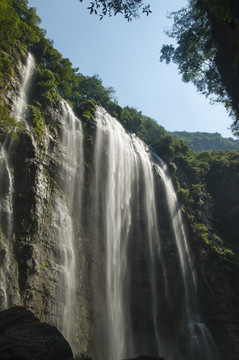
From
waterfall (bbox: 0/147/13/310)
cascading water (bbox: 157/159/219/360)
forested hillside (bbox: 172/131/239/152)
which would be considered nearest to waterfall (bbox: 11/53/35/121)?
waterfall (bbox: 0/147/13/310)

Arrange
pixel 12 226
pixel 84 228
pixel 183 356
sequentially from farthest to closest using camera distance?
pixel 183 356, pixel 84 228, pixel 12 226

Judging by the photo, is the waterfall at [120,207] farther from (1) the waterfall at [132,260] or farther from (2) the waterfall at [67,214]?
(2) the waterfall at [67,214]

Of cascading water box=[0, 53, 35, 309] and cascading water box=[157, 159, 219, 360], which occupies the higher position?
cascading water box=[0, 53, 35, 309]

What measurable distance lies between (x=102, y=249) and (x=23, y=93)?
10.6m

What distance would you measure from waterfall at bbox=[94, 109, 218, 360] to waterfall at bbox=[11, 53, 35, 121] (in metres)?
5.81

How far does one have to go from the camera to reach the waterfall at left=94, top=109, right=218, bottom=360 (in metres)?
16.7

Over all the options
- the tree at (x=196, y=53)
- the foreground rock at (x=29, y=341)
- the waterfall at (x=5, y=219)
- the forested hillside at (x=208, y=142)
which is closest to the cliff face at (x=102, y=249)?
the waterfall at (x=5, y=219)

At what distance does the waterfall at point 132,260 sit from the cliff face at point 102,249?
0.07m

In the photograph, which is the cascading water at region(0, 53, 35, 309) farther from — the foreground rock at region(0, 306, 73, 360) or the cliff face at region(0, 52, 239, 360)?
the foreground rock at region(0, 306, 73, 360)

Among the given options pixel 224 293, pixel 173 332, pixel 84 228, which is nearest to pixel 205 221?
pixel 224 293

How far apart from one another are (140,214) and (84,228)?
569 cm

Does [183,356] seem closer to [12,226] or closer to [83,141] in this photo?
[12,226]

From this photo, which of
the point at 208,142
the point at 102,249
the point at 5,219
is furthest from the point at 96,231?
the point at 208,142

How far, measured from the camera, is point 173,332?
18.7 meters
